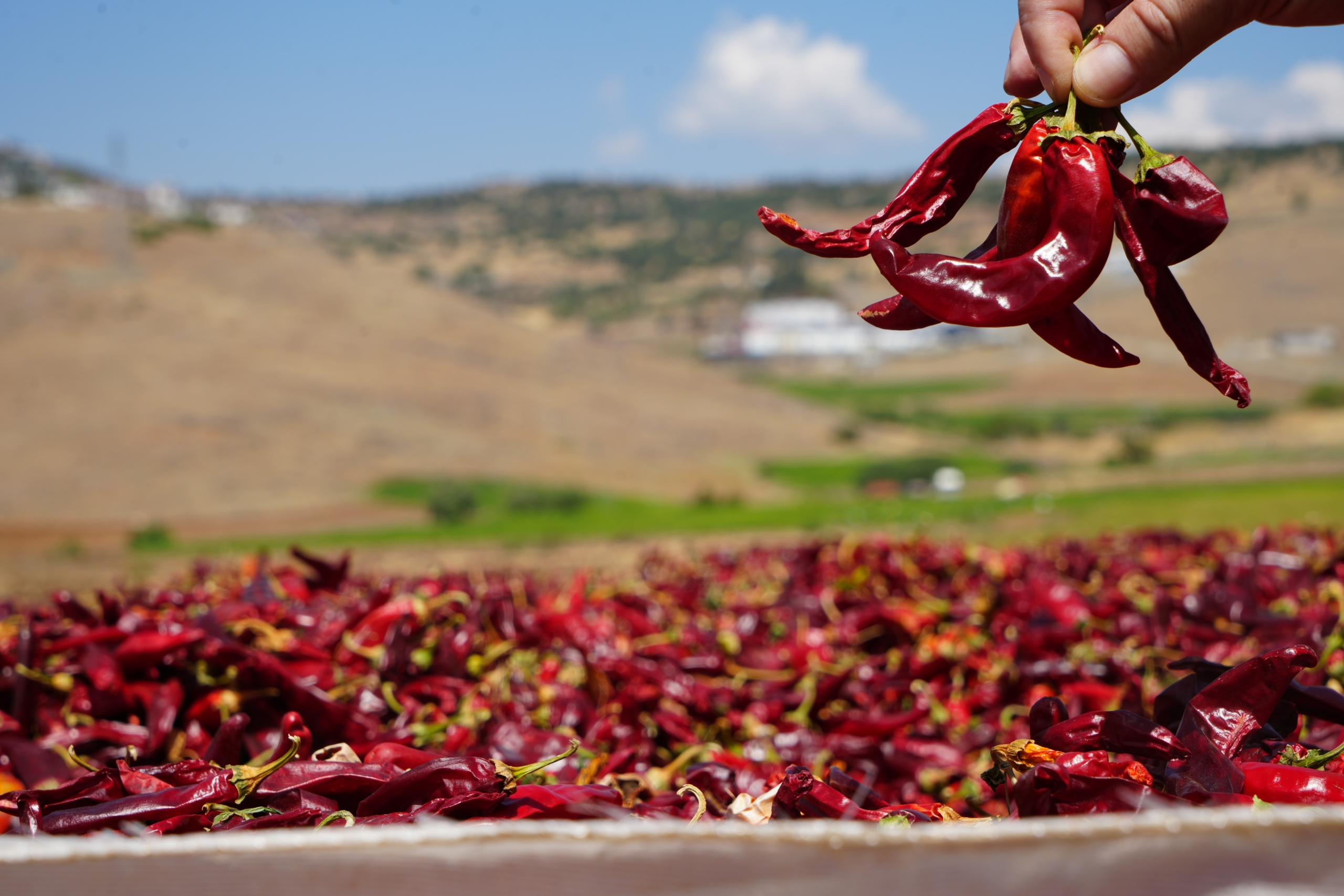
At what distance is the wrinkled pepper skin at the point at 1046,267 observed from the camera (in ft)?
6.36

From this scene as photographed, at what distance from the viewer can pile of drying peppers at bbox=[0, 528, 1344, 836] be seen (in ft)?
6.23

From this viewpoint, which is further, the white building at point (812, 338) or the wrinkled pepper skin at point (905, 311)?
the white building at point (812, 338)

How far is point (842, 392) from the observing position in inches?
3054

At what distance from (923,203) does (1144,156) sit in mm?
445

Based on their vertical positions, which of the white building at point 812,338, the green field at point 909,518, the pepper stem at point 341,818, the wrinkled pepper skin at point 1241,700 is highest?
the white building at point 812,338

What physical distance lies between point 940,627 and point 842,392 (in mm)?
74332

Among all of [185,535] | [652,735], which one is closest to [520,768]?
[652,735]

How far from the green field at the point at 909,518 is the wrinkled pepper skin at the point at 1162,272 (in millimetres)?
13107

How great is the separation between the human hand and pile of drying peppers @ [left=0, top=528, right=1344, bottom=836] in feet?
3.59

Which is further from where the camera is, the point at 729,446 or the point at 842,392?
the point at 842,392

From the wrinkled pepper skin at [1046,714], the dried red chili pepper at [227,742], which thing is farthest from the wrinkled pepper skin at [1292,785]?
the dried red chili pepper at [227,742]

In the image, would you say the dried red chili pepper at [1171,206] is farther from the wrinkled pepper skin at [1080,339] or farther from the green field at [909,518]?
the green field at [909,518]

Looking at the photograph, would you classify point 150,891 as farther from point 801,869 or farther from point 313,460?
point 313,460

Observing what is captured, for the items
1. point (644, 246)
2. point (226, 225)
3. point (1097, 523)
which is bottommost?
point (1097, 523)
